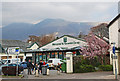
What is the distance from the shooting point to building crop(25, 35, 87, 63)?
39.6 metres

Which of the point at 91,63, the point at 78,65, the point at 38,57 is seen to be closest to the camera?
the point at 78,65

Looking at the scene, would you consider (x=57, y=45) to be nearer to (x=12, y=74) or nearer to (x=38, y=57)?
(x=38, y=57)

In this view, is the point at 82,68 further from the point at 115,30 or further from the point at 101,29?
the point at 101,29

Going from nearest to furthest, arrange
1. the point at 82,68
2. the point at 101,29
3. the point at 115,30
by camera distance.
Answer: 1. the point at 82,68
2. the point at 115,30
3. the point at 101,29

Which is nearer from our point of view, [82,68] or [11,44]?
[82,68]

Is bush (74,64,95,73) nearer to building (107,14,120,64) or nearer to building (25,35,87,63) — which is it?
building (107,14,120,64)

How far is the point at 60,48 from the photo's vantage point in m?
40.6

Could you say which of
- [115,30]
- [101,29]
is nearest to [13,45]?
[101,29]

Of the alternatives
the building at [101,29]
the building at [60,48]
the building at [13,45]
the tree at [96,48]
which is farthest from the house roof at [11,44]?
the tree at [96,48]

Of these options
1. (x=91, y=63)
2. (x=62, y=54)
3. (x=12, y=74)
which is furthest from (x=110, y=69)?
(x=62, y=54)

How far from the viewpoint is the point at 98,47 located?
3019 centimetres

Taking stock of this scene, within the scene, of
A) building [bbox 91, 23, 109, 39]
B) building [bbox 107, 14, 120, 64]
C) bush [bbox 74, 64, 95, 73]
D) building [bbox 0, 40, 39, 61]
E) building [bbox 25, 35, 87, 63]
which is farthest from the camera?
building [bbox 91, 23, 109, 39]

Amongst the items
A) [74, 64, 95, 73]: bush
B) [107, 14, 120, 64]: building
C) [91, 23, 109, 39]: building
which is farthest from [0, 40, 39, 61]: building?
[74, 64, 95, 73]: bush

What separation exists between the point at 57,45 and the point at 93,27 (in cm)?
2521
